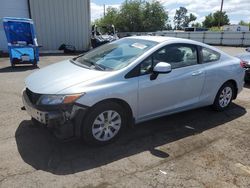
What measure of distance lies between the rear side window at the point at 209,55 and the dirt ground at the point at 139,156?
3.72 feet

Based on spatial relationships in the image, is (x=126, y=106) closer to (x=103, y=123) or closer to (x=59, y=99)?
(x=103, y=123)

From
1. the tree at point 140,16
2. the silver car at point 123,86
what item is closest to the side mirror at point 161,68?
the silver car at point 123,86

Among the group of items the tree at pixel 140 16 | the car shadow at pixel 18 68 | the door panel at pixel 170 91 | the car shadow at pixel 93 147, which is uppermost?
the tree at pixel 140 16

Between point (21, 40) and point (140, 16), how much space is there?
41.9 metres

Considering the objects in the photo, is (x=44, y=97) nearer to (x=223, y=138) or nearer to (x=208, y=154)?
(x=208, y=154)

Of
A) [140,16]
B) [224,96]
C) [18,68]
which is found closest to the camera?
[224,96]

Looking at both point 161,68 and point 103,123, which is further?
point 161,68

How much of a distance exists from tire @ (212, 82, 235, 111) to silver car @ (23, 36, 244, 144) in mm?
58

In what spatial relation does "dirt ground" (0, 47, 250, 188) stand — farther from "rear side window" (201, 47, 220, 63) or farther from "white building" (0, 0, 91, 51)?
"white building" (0, 0, 91, 51)

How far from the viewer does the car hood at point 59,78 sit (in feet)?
11.6

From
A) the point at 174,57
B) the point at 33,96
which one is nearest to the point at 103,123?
the point at 33,96

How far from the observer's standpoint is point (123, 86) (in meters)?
3.76

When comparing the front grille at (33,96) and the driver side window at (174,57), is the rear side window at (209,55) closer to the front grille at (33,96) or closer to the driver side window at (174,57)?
the driver side window at (174,57)

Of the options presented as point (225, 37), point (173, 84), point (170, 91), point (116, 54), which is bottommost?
point (225, 37)
